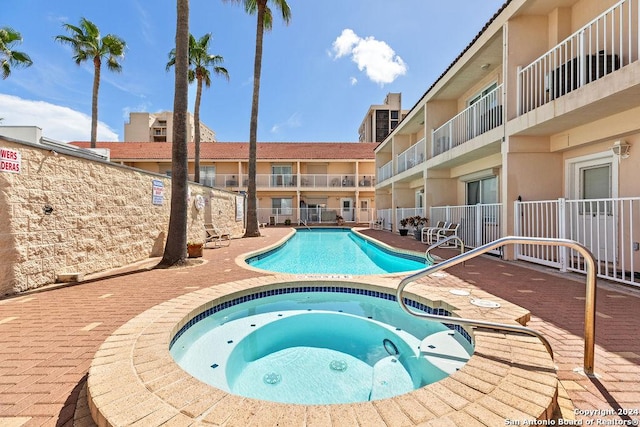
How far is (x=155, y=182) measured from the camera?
799 cm

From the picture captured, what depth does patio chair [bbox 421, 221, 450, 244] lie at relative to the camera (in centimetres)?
1068

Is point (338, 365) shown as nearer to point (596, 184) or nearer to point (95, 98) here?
point (596, 184)

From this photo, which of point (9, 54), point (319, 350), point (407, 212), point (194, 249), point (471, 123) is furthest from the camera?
point (407, 212)

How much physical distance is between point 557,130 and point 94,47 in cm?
2385

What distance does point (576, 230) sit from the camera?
5.84 m

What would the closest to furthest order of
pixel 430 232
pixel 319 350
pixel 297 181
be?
pixel 319 350
pixel 430 232
pixel 297 181

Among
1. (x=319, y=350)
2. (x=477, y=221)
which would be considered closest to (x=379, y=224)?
(x=477, y=221)

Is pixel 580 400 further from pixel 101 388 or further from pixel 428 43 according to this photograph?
pixel 428 43

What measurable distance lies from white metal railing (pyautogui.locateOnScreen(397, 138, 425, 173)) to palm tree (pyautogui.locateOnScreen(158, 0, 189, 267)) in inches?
409

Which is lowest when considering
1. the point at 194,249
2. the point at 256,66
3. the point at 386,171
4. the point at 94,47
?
the point at 194,249

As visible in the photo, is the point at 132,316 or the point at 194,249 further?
the point at 194,249

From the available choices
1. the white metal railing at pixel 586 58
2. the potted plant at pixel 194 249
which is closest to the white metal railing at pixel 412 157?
the white metal railing at pixel 586 58

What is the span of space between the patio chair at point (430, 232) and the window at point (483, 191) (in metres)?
1.74

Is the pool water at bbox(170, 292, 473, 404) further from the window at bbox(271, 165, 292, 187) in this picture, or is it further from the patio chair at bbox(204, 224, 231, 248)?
the window at bbox(271, 165, 292, 187)
